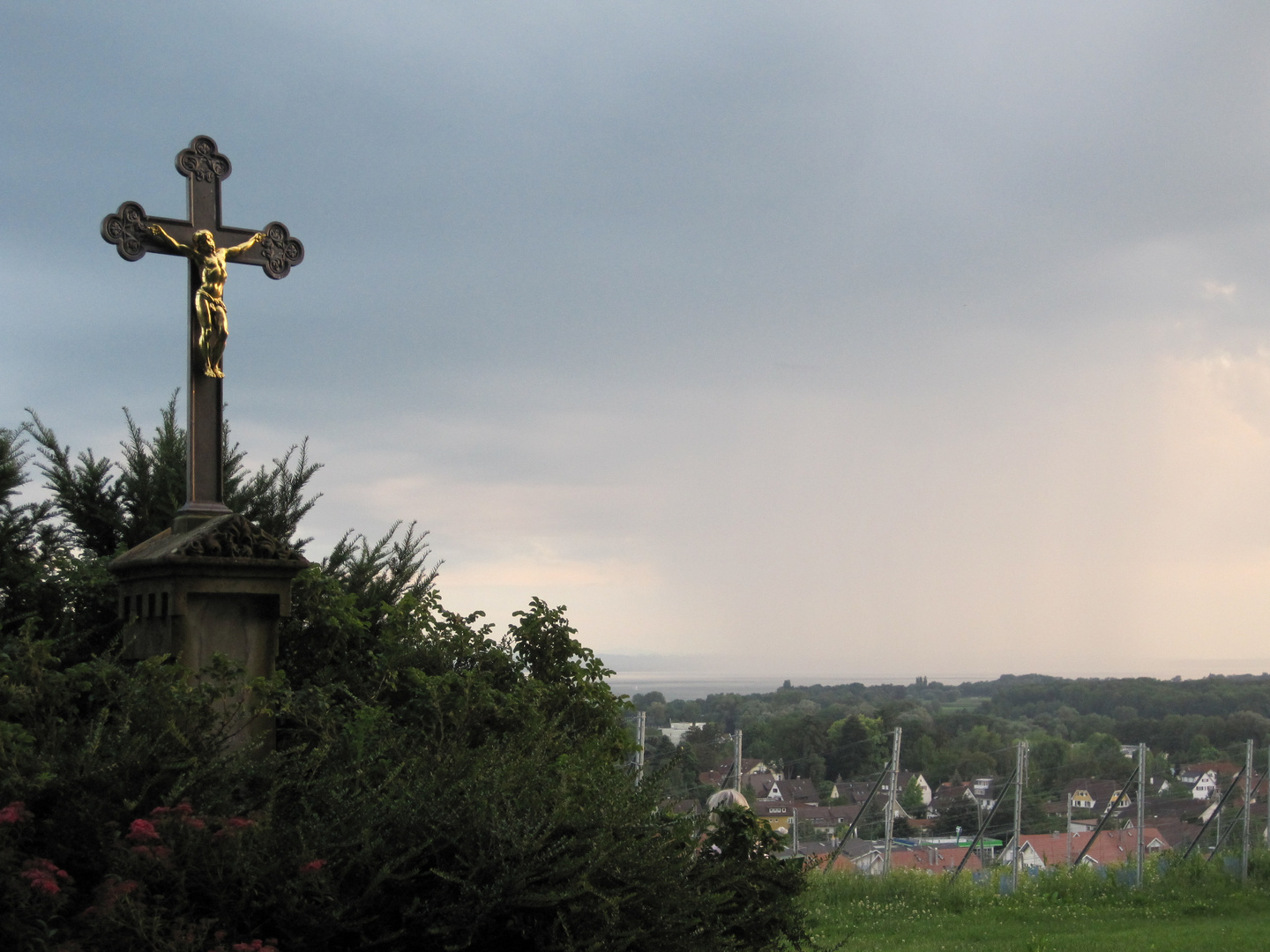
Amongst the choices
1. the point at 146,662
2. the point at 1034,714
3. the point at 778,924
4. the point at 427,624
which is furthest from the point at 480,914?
the point at 1034,714

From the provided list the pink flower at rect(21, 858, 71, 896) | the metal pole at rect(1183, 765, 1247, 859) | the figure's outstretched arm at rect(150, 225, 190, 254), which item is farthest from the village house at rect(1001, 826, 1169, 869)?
the pink flower at rect(21, 858, 71, 896)

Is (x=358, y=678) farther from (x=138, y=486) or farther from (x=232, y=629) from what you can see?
(x=138, y=486)

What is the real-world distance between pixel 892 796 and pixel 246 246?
1161cm

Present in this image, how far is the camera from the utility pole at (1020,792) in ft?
49.6

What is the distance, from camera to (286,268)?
25.4 feet

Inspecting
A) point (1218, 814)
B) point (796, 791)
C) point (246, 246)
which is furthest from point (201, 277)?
point (1218, 814)

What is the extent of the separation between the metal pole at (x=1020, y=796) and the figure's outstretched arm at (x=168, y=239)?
12.6 m

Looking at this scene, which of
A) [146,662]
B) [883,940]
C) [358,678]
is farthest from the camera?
[883,940]

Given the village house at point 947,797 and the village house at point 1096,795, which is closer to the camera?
the village house at point 1096,795

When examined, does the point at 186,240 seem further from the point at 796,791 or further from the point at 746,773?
the point at 796,791

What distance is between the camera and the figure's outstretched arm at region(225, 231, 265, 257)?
7473 millimetres

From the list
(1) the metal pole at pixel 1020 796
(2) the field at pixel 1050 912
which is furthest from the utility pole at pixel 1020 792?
(2) the field at pixel 1050 912

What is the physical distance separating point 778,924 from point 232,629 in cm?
344

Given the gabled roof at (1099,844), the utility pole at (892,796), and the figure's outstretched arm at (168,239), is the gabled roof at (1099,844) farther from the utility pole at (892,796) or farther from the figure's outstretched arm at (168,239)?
the figure's outstretched arm at (168,239)
